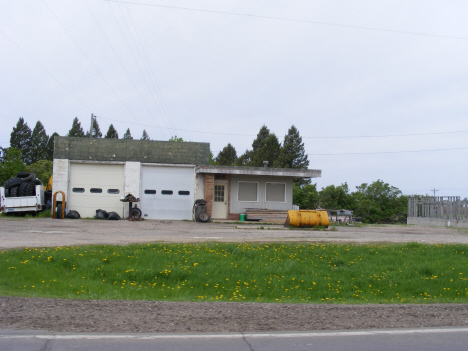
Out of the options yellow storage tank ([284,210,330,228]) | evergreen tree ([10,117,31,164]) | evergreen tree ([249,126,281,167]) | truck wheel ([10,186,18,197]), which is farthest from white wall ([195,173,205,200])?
evergreen tree ([10,117,31,164])

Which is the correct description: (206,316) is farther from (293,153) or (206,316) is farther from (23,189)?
(293,153)

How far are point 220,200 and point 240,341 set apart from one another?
20601 millimetres

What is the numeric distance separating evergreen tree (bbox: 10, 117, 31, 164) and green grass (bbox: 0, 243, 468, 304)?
72.4 meters

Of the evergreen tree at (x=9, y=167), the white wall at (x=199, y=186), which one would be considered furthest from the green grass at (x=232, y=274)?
the evergreen tree at (x=9, y=167)

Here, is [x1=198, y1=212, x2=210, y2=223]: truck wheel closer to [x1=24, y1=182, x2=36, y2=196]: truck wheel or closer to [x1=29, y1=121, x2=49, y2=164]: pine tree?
[x1=24, y1=182, x2=36, y2=196]: truck wheel

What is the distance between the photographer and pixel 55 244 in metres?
11.9

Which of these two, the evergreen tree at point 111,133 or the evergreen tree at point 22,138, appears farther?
the evergreen tree at point 111,133

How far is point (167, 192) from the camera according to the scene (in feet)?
81.7

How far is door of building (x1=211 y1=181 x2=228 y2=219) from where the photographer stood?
25.5 meters

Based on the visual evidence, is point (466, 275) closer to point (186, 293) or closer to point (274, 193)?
point (186, 293)

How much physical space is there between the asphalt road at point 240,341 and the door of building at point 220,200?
20089 mm

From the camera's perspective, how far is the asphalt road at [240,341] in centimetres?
469

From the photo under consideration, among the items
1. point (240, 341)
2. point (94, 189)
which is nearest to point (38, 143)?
point (94, 189)

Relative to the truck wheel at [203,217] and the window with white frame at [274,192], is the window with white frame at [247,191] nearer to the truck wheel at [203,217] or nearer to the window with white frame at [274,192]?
the window with white frame at [274,192]
